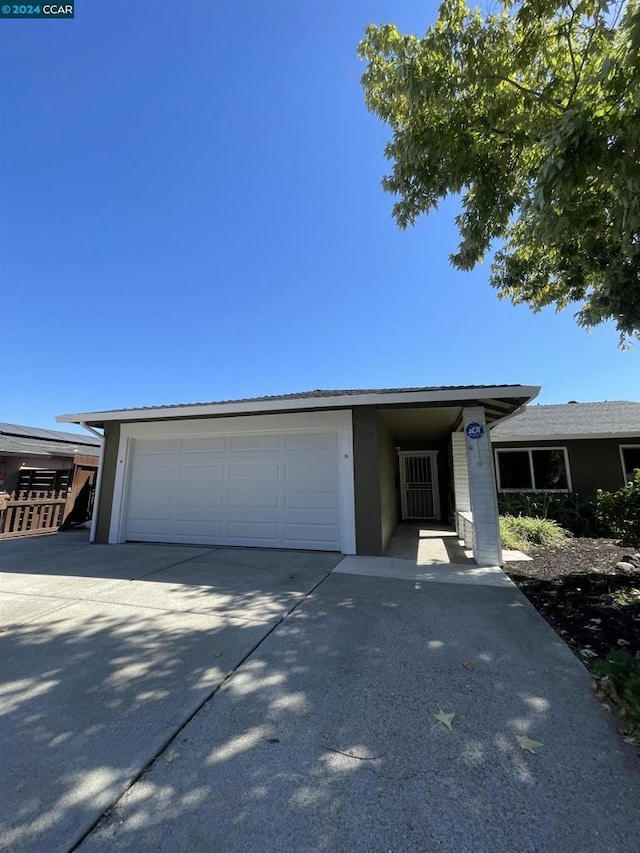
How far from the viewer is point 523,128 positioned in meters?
4.79

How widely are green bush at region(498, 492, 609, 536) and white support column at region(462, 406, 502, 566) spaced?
4.99 m

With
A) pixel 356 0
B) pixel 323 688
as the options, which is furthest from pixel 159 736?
pixel 356 0

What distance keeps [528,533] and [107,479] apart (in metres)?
9.84

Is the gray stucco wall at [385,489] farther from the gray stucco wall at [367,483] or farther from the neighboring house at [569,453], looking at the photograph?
the neighboring house at [569,453]

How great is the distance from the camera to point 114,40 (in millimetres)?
6102

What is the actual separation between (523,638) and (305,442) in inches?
195

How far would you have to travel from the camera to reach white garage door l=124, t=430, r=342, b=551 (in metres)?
7.21

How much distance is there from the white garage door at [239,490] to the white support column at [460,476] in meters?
3.75

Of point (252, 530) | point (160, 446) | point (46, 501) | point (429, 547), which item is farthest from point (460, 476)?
point (46, 501)

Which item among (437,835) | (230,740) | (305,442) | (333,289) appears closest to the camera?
(437,835)

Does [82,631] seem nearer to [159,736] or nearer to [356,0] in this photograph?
[159,736]

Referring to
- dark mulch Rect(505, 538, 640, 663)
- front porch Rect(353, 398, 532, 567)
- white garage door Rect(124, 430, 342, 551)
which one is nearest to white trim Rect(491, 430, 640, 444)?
front porch Rect(353, 398, 532, 567)

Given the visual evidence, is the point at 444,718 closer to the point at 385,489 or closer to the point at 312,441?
the point at 312,441

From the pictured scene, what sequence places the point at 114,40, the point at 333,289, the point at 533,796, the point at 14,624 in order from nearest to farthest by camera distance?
the point at 533,796 → the point at 14,624 → the point at 114,40 → the point at 333,289
